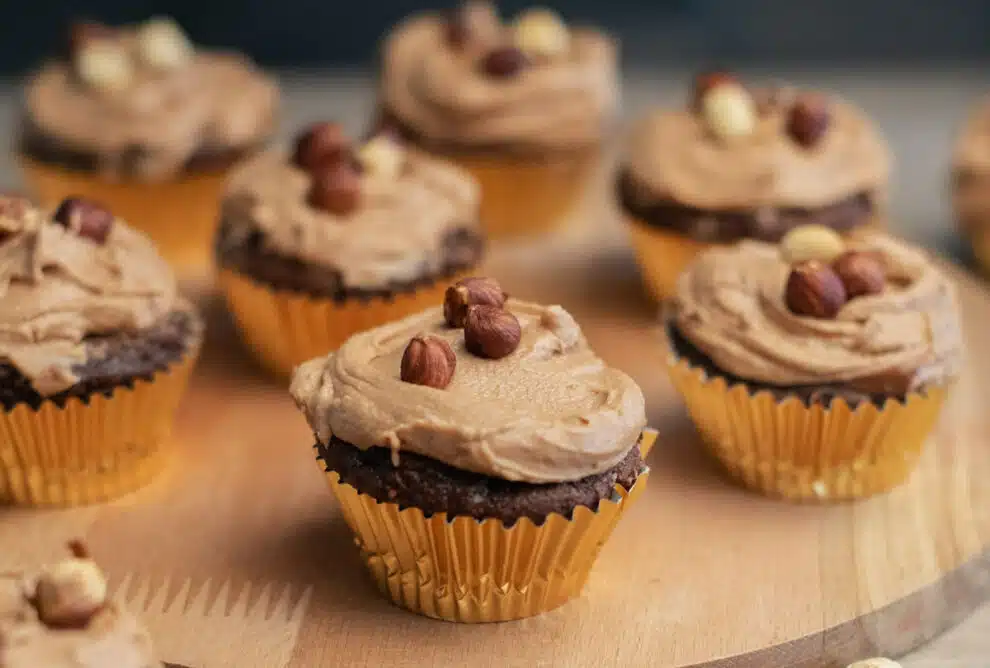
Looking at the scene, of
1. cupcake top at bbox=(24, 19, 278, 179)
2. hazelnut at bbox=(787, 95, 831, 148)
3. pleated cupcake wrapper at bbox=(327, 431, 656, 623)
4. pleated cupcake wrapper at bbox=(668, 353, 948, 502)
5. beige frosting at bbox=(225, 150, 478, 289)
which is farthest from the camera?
cupcake top at bbox=(24, 19, 278, 179)

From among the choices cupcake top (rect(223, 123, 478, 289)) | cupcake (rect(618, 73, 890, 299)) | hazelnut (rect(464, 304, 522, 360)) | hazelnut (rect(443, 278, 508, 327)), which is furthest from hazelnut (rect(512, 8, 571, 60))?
hazelnut (rect(464, 304, 522, 360))

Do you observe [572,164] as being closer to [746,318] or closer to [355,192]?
[355,192]

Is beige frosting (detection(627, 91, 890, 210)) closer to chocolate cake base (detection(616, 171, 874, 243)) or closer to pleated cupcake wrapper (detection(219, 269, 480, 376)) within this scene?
chocolate cake base (detection(616, 171, 874, 243))

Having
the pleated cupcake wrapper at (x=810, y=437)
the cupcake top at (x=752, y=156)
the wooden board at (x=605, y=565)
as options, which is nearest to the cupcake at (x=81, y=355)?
the wooden board at (x=605, y=565)

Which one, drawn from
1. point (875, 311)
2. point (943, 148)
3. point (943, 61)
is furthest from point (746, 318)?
point (943, 61)

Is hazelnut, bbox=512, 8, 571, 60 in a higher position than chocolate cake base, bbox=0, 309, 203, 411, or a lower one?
higher

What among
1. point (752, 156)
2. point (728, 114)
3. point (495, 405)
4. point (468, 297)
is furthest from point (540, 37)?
point (495, 405)

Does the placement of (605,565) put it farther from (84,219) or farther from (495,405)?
(84,219)

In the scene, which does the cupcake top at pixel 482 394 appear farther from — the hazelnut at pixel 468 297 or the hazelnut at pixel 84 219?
the hazelnut at pixel 84 219
